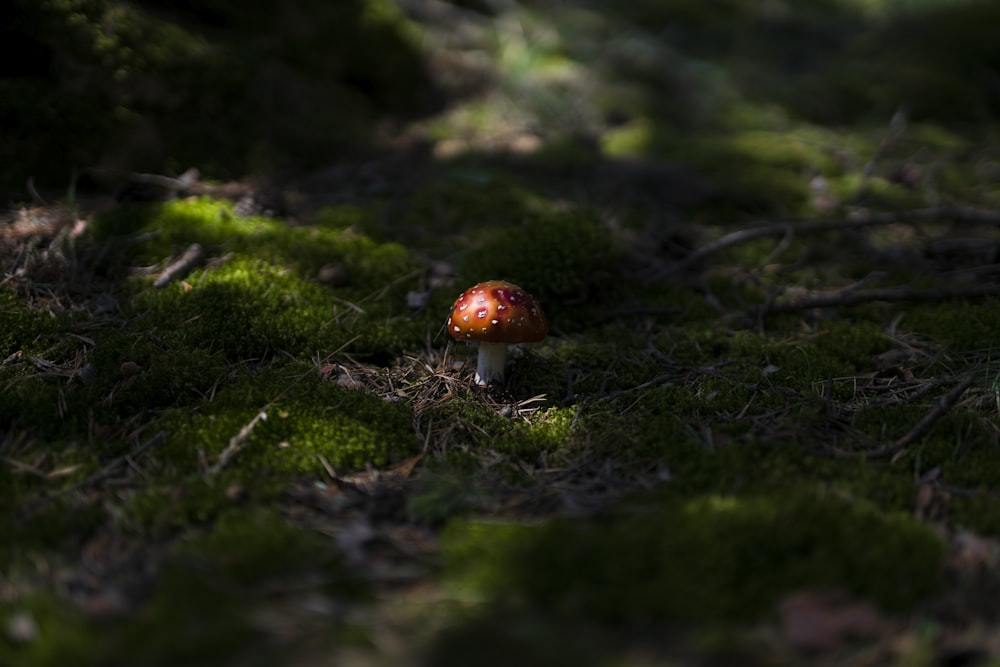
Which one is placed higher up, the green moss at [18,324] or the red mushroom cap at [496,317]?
the red mushroom cap at [496,317]

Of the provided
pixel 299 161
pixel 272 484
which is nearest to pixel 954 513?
pixel 272 484

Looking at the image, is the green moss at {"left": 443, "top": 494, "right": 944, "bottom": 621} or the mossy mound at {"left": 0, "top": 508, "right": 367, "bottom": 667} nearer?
the mossy mound at {"left": 0, "top": 508, "right": 367, "bottom": 667}

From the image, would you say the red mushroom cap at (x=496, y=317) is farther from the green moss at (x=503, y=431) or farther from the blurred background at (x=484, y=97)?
the blurred background at (x=484, y=97)

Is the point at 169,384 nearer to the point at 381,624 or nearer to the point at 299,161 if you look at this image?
the point at 381,624

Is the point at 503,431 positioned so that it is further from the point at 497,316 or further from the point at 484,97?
the point at 484,97

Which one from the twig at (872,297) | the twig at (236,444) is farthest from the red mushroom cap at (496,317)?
the twig at (872,297)

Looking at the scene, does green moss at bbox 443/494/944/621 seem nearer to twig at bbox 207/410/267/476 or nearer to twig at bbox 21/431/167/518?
twig at bbox 207/410/267/476

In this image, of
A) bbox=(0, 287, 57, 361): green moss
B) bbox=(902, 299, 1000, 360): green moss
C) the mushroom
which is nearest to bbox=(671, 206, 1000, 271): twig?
bbox=(902, 299, 1000, 360): green moss
